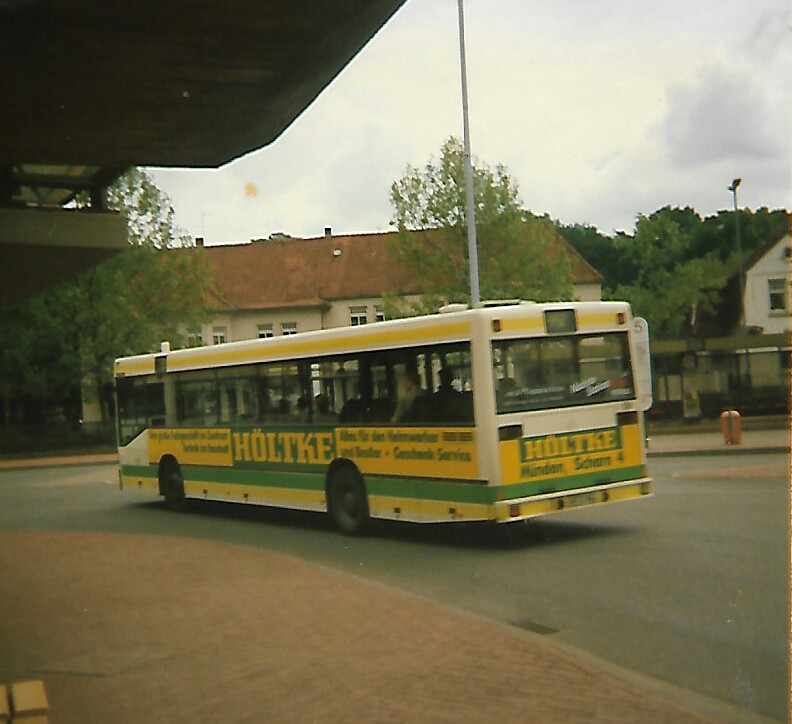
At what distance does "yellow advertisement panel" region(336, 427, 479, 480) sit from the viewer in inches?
436

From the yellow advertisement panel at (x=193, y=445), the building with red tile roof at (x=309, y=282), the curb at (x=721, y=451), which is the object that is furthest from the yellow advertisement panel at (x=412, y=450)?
the building with red tile roof at (x=309, y=282)

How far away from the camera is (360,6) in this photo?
621 cm

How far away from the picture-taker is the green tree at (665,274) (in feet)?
66.1

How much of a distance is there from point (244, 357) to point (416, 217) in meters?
18.0

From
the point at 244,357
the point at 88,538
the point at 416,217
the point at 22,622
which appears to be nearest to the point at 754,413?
the point at 416,217

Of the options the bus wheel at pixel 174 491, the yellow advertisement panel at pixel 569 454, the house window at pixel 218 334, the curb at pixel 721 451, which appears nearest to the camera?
the yellow advertisement panel at pixel 569 454

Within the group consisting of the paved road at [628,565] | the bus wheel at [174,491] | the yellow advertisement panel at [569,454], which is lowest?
the paved road at [628,565]

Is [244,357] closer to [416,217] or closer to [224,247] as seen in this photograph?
[416,217]

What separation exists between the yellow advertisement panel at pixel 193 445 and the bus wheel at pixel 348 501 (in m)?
2.77

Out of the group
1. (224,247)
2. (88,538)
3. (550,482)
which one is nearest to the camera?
(550,482)

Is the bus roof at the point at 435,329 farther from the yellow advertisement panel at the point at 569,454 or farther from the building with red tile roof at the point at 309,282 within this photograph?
the building with red tile roof at the point at 309,282

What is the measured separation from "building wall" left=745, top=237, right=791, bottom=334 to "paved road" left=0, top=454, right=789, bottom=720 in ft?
8.82

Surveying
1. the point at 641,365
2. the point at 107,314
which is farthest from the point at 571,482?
the point at 107,314

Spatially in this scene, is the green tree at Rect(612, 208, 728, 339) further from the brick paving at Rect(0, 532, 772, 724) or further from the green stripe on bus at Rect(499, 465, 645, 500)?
the brick paving at Rect(0, 532, 772, 724)
